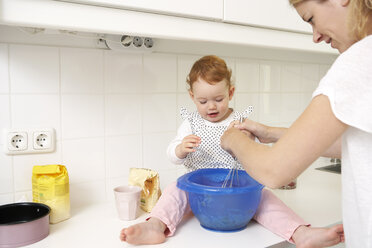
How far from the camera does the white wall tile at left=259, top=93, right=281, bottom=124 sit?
157 cm

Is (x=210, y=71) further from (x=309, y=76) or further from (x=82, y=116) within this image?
(x=309, y=76)

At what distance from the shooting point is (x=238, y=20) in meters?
0.99

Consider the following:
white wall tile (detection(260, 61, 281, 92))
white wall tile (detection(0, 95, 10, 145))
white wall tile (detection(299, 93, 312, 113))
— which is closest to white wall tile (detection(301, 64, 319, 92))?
white wall tile (detection(299, 93, 312, 113))

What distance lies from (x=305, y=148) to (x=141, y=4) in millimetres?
508

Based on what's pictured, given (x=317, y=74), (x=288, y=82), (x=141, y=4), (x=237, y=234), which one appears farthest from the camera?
(x=317, y=74)

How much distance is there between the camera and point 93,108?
1.16 metres

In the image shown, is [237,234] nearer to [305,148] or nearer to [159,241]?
[159,241]

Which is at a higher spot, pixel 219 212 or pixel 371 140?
pixel 371 140

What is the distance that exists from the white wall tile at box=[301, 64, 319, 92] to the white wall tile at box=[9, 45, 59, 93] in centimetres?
117

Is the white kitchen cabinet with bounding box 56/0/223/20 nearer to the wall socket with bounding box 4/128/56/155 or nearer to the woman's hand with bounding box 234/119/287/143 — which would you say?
the woman's hand with bounding box 234/119/287/143

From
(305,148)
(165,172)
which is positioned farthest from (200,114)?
(305,148)

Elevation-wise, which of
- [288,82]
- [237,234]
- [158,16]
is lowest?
[237,234]

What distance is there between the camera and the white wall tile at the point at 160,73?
1.25 m

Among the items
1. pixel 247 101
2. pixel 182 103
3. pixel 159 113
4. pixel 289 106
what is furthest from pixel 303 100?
pixel 159 113
